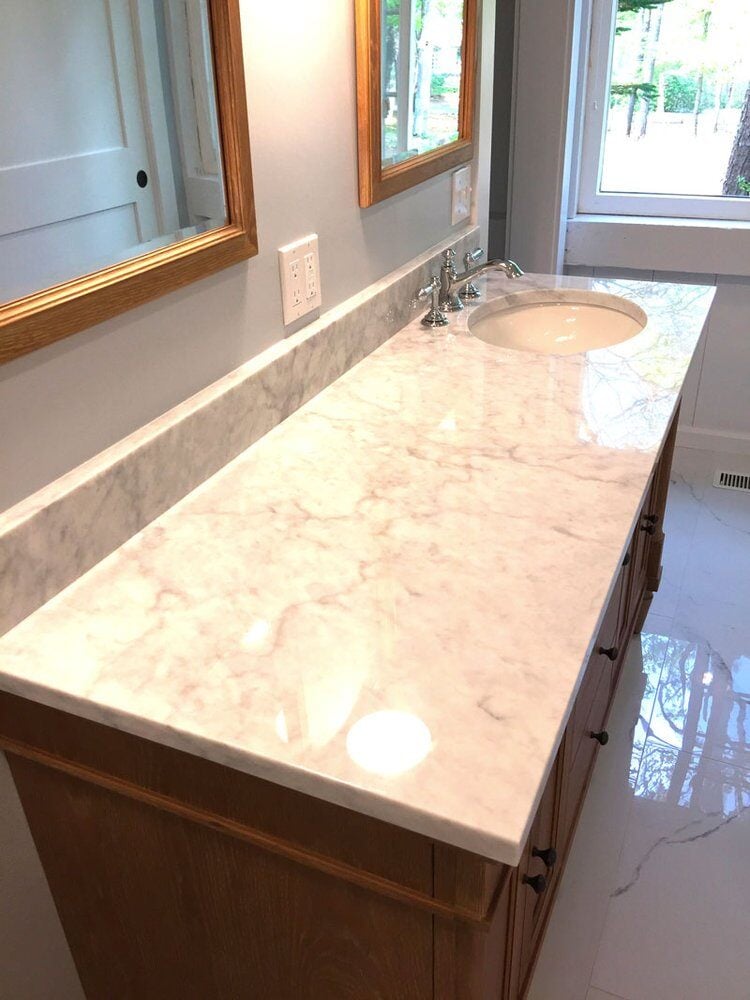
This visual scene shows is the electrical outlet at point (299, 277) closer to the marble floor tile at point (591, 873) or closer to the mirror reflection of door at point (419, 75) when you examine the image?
the mirror reflection of door at point (419, 75)

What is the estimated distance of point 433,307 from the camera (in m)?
1.75

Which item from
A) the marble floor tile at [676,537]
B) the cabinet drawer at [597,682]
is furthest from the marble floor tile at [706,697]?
the cabinet drawer at [597,682]

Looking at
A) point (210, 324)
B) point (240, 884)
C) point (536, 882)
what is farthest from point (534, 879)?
point (210, 324)

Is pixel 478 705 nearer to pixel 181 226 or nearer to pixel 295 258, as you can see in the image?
pixel 181 226

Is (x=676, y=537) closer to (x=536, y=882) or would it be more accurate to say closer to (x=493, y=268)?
(x=493, y=268)

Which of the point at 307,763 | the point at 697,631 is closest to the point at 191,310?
the point at 307,763

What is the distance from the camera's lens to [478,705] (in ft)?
2.47

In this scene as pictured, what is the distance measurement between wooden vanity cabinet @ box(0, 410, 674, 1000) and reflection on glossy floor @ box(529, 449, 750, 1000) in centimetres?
35

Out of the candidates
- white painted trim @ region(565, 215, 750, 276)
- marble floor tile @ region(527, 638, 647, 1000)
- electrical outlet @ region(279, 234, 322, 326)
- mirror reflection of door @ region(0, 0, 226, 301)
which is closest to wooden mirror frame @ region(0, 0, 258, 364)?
mirror reflection of door @ region(0, 0, 226, 301)

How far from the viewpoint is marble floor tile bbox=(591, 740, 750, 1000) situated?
1.34 meters

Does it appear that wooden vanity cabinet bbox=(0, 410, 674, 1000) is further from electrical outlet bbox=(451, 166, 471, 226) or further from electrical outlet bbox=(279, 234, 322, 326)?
electrical outlet bbox=(451, 166, 471, 226)

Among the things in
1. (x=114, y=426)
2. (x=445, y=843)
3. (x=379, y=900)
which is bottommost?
(x=379, y=900)

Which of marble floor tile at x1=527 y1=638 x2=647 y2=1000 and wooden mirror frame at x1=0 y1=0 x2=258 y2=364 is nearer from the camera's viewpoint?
wooden mirror frame at x1=0 y1=0 x2=258 y2=364

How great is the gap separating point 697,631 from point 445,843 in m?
1.56
